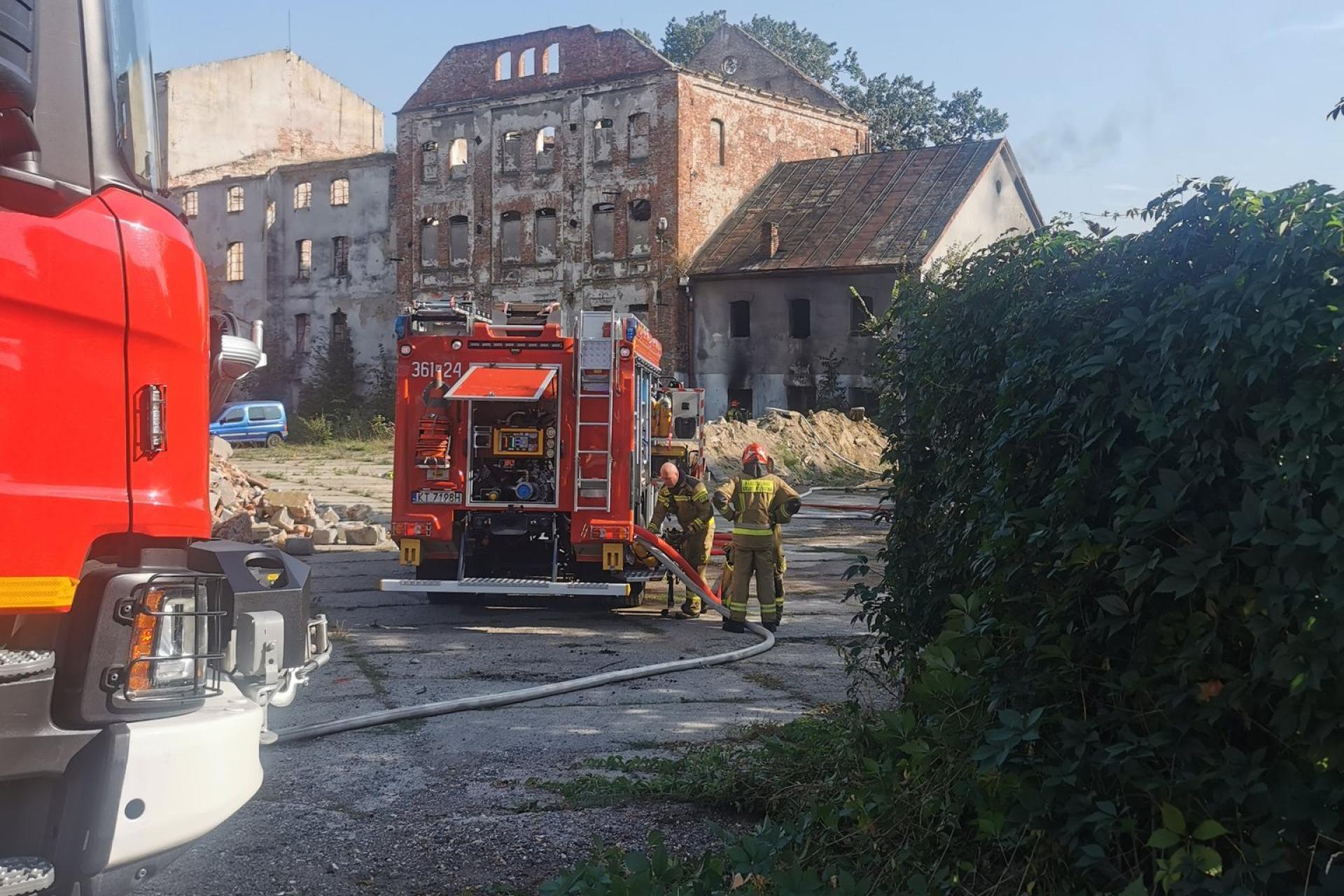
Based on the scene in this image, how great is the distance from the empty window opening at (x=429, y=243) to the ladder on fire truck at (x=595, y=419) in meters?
33.2

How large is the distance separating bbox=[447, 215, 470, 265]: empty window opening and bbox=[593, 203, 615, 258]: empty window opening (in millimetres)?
4731

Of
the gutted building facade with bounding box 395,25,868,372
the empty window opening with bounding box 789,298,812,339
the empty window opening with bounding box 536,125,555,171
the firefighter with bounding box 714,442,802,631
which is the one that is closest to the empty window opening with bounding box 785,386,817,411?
the empty window opening with bounding box 789,298,812,339

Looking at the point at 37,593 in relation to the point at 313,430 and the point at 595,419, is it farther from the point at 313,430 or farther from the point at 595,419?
the point at 313,430

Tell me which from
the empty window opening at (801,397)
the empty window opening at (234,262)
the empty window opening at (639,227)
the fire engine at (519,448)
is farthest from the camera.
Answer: the empty window opening at (234,262)

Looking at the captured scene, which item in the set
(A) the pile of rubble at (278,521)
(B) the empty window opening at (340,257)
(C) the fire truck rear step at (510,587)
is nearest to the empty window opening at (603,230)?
(B) the empty window opening at (340,257)

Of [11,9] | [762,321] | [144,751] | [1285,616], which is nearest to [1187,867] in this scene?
[1285,616]

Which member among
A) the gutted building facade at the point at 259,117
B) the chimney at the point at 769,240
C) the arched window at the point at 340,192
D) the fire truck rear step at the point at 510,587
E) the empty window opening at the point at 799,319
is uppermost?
the gutted building facade at the point at 259,117

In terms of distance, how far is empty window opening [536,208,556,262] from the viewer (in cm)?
4147

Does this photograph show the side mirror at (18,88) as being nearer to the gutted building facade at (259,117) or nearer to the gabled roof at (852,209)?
the gabled roof at (852,209)

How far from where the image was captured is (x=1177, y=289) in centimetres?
311

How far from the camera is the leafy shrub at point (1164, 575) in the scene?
2.76m

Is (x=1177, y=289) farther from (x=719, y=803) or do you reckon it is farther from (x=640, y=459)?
(x=640, y=459)

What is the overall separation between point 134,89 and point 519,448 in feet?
26.5

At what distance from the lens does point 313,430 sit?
41.6 m
